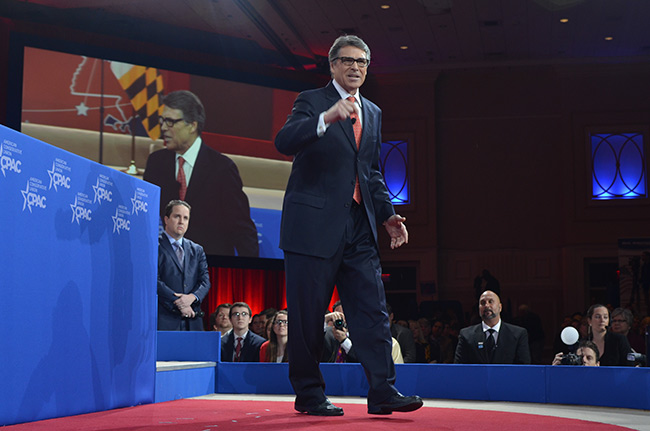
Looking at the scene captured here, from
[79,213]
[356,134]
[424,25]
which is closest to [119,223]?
[79,213]

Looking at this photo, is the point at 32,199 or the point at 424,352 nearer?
the point at 32,199

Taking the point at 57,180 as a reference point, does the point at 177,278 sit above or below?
below

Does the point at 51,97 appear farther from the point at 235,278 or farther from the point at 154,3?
the point at 235,278

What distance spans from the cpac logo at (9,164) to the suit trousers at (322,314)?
814 mm

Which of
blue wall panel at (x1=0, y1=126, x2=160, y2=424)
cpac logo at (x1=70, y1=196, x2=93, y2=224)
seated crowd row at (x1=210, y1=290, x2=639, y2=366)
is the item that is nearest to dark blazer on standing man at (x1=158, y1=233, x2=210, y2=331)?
seated crowd row at (x1=210, y1=290, x2=639, y2=366)

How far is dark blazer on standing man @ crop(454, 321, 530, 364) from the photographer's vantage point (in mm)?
4102

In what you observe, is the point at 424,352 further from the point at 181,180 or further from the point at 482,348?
the point at 181,180

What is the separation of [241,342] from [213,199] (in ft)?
16.6

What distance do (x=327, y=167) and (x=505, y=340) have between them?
2207 millimetres

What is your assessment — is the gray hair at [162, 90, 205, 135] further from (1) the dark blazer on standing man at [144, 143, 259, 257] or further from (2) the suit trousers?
(2) the suit trousers

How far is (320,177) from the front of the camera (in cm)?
231

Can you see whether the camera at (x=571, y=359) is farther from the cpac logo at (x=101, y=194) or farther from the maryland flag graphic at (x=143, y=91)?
the maryland flag graphic at (x=143, y=91)

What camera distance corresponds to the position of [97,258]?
2.42 m

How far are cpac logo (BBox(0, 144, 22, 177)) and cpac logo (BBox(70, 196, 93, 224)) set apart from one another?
0.30 metres
